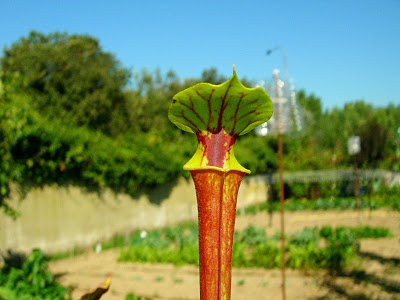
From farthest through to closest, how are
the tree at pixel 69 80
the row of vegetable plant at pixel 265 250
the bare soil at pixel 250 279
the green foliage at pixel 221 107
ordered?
the tree at pixel 69 80
the row of vegetable plant at pixel 265 250
the bare soil at pixel 250 279
the green foliage at pixel 221 107

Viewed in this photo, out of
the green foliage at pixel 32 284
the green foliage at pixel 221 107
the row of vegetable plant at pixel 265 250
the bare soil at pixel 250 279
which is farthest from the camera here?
the row of vegetable plant at pixel 265 250

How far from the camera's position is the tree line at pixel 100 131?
7035 mm

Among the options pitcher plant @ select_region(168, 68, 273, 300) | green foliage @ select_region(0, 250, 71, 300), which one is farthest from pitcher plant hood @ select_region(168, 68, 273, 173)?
green foliage @ select_region(0, 250, 71, 300)

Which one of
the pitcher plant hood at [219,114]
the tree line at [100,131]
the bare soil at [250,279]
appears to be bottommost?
the bare soil at [250,279]

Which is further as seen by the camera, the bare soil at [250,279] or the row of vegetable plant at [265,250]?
the row of vegetable plant at [265,250]

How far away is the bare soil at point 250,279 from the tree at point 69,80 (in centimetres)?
1018

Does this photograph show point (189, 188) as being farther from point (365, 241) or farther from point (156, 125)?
point (156, 125)

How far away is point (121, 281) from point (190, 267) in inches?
46.2

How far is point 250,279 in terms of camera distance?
A: 6.19 m

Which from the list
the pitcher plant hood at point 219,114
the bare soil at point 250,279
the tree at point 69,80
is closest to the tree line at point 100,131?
the tree at point 69,80

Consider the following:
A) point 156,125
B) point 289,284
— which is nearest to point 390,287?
point 289,284

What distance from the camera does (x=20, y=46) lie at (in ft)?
60.4

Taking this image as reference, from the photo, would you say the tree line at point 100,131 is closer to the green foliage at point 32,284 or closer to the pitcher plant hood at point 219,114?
the green foliage at point 32,284

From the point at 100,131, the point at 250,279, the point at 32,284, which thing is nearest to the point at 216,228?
the point at 32,284
